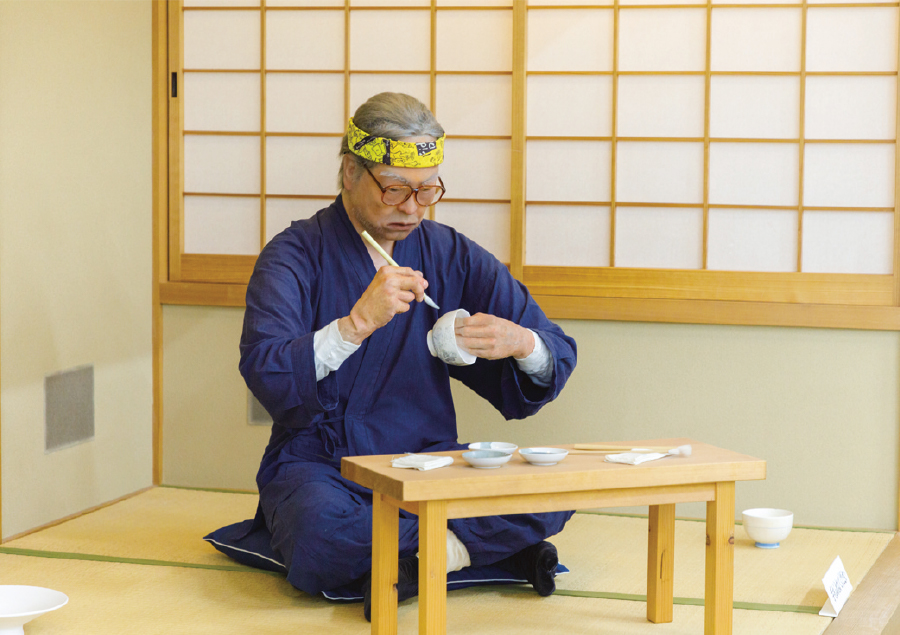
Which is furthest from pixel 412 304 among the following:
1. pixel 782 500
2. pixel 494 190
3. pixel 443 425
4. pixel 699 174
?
pixel 782 500

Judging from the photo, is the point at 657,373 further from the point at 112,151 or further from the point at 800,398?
the point at 112,151

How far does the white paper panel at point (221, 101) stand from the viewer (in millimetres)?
3785

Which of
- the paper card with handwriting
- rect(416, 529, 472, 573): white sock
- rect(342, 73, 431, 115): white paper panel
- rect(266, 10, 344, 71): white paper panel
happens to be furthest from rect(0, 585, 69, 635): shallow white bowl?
rect(266, 10, 344, 71): white paper panel

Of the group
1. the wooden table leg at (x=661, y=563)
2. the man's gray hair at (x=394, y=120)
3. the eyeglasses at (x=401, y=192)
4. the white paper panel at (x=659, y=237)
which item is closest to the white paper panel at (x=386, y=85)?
the white paper panel at (x=659, y=237)

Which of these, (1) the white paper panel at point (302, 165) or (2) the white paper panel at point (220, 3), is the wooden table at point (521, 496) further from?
(2) the white paper panel at point (220, 3)

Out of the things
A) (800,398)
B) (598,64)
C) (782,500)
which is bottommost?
(782,500)

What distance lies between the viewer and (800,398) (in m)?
3.42

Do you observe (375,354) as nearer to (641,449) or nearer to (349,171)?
(349,171)

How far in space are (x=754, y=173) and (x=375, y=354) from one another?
5.32 ft

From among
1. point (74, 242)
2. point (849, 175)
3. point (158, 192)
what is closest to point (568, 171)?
point (849, 175)

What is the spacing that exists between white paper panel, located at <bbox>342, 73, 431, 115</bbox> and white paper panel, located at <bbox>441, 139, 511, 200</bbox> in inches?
8.4

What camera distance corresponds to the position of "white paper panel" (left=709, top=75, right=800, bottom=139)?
11.3ft

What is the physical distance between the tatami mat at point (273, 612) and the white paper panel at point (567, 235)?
1.40m

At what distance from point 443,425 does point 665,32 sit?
169cm
